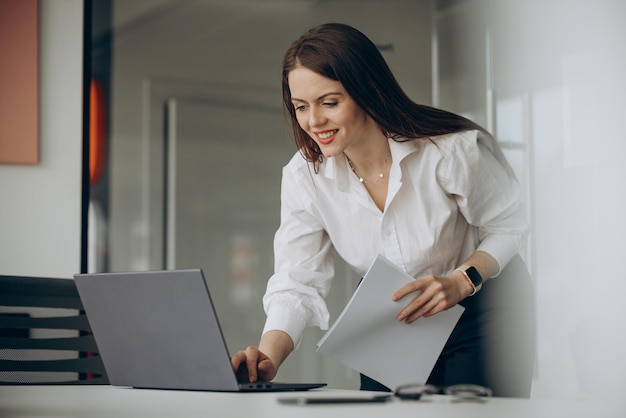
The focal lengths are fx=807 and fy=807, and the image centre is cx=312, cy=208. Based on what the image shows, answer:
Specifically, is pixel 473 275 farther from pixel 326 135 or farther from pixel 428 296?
pixel 326 135

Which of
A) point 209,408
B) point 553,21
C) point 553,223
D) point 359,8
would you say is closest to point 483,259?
point 209,408

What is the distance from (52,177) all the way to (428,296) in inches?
67.2

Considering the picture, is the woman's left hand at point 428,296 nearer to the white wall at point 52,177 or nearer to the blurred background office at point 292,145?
the white wall at point 52,177

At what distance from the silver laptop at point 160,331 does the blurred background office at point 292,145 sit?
1.99 meters

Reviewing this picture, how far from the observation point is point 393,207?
68.2 inches

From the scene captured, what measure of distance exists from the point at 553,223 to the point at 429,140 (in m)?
1.89

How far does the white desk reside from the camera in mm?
896

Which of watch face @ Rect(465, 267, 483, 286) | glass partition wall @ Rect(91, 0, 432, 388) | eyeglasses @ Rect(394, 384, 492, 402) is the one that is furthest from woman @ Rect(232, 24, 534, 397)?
glass partition wall @ Rect(91, 0, 432, 388)

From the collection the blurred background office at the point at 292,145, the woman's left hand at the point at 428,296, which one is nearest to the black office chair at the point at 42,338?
the woman's left hand at the point at 428,296

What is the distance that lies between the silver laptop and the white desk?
0.11 feet

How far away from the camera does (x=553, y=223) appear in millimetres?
3408

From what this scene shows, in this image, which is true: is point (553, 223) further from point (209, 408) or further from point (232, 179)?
point (209, 408)

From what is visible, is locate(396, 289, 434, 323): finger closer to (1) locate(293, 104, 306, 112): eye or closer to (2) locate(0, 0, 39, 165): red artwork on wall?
(1) locate(293, 104, 306, 112): eye

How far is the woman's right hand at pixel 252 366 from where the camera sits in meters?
1.37
